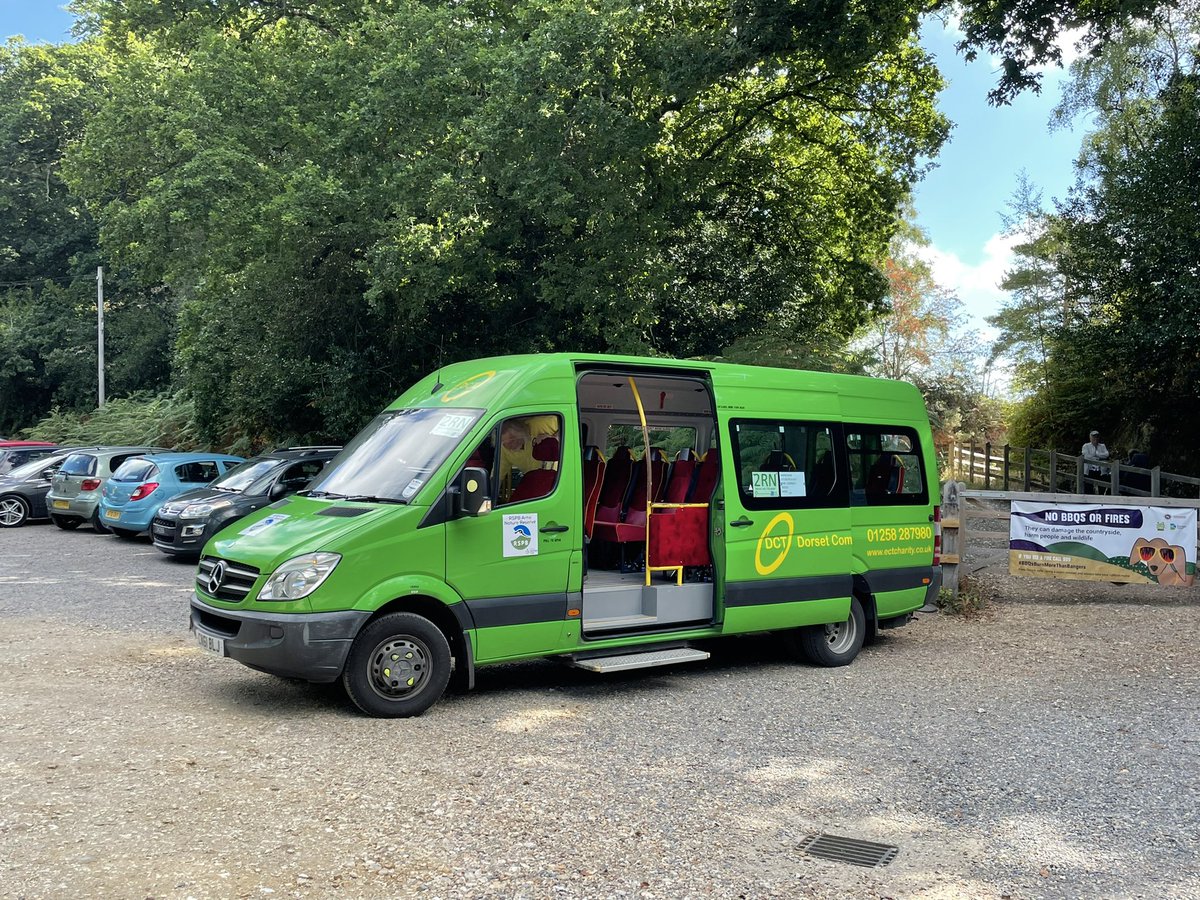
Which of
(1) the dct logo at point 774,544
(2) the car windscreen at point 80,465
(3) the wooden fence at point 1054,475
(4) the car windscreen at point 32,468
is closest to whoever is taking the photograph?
(1) the dct logo at point 774,544

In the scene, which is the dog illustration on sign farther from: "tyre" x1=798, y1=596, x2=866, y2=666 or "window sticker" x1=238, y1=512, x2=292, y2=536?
"window sticker" x1=238, y1=512, x2=292, y2=536

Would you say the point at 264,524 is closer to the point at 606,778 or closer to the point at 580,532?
the point at 580,532

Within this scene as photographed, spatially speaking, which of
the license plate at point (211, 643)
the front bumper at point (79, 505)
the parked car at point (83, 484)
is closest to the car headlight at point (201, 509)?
the parked car at point (83, 484)

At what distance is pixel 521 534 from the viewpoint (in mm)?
7625

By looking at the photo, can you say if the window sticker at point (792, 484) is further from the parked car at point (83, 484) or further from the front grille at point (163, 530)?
the parked car at point (83, 484)

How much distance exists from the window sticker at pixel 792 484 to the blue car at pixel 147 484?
11.7 m

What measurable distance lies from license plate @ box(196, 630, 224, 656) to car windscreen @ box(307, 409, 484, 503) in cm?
134

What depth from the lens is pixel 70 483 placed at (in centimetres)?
1927

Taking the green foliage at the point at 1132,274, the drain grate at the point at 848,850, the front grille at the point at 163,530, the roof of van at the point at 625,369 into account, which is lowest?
the drain grate at the point at 848,850

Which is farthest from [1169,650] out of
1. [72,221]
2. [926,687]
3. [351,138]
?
[72,221]

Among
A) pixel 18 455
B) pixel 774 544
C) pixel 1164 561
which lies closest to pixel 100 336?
pixel 18 455

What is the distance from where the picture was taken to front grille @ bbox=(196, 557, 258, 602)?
708 cm

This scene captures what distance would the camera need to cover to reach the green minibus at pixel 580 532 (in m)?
7.00

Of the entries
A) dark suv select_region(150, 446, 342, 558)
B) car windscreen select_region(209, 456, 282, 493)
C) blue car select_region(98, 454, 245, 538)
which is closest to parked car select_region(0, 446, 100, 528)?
blue car select_region(98, 454, 245, 538)
